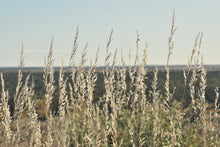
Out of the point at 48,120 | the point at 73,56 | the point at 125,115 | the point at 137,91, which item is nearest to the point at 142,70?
the point at 137,91

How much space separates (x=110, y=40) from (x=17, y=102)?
0.89 m

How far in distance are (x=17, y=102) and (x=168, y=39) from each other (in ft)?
4.47

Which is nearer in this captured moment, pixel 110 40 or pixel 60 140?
pixel 60 140

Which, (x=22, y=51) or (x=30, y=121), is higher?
(x=22, y=51)

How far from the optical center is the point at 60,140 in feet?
6.50

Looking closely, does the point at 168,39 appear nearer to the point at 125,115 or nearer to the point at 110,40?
the point at 110,40

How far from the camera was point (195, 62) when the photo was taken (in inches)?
113

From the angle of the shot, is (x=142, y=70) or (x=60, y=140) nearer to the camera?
(x=60, y=140)

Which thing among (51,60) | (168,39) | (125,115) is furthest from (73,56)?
(125,115)

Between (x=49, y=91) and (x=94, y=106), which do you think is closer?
(x=49, y=91)

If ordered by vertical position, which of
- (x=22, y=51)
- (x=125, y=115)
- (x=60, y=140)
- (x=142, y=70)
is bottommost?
(x=125, y=115)

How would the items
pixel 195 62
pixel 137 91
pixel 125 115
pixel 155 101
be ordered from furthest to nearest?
pixel 125 115, pixel 195 62, pixel 137 91, pixel 155 101

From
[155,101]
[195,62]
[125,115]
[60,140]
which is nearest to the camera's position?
[60,140]

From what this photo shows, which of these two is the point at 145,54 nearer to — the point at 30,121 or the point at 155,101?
the point at 155,101
